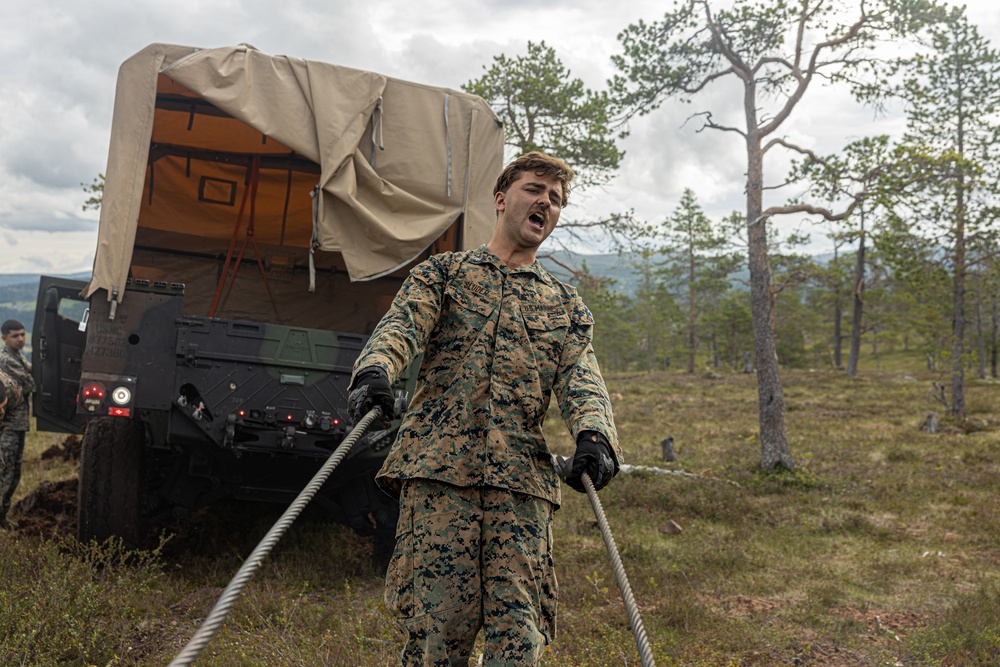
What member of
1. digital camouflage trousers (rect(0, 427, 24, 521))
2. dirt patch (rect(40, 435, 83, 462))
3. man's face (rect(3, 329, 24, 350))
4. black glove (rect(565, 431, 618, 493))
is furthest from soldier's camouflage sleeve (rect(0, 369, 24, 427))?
black glove (rect(565, 431, 618, 493))

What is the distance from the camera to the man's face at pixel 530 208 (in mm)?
2686

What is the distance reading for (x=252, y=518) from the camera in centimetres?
734

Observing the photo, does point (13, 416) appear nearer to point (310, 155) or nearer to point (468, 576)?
point (310, 155)

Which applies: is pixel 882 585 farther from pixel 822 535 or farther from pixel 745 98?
pixel 745 98

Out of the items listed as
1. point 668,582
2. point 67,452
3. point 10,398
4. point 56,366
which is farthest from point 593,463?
point 67,452

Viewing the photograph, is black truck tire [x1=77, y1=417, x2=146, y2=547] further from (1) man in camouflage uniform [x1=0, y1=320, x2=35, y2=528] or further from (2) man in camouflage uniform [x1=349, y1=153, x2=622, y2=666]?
(2) man in camouflage uniform [x1=349, y1=153, x2=622, y2=666]

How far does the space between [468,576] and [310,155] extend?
3.87 meters

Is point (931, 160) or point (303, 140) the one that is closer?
point (303, 140)

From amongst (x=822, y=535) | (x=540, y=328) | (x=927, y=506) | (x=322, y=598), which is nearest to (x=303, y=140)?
(x=322, y=598)

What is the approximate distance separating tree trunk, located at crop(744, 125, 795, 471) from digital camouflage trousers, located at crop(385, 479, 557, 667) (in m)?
10.1

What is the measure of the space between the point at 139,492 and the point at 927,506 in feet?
29.7

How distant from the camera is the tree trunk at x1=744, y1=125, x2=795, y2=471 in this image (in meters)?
12.0

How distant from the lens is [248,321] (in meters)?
5.92

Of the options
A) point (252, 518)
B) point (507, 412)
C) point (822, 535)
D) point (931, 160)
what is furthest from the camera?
point (931, 160)
